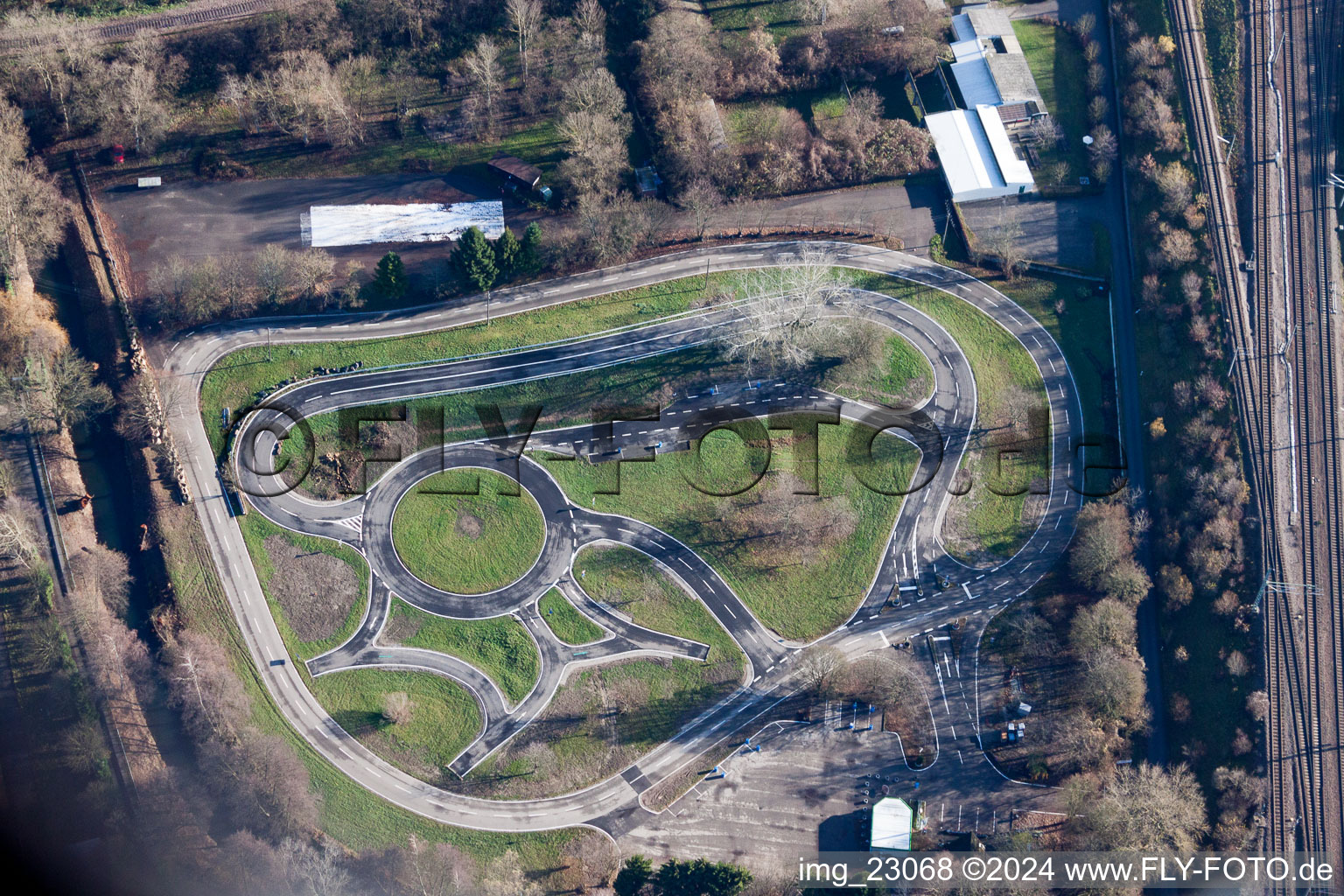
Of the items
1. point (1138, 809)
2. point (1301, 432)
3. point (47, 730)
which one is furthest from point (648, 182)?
point (47, 730)

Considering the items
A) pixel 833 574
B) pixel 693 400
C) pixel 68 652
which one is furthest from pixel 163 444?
pixel 833 574

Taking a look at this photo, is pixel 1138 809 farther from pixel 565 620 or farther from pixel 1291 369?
pixel 565 620

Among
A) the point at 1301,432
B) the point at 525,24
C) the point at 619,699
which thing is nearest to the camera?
the point at 619,699

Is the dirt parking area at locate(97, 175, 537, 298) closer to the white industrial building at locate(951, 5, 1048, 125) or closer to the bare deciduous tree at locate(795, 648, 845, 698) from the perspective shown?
the white industrial building at locate(951, 5, 1048, 125)

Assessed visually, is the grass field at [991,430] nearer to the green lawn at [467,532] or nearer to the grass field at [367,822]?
the green lawn at [467,532]

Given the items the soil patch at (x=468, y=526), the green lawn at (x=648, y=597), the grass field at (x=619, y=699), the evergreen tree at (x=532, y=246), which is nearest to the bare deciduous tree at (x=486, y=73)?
the evergreen tree at (x=532, y=246)

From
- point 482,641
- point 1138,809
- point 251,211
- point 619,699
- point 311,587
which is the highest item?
point 251,211
